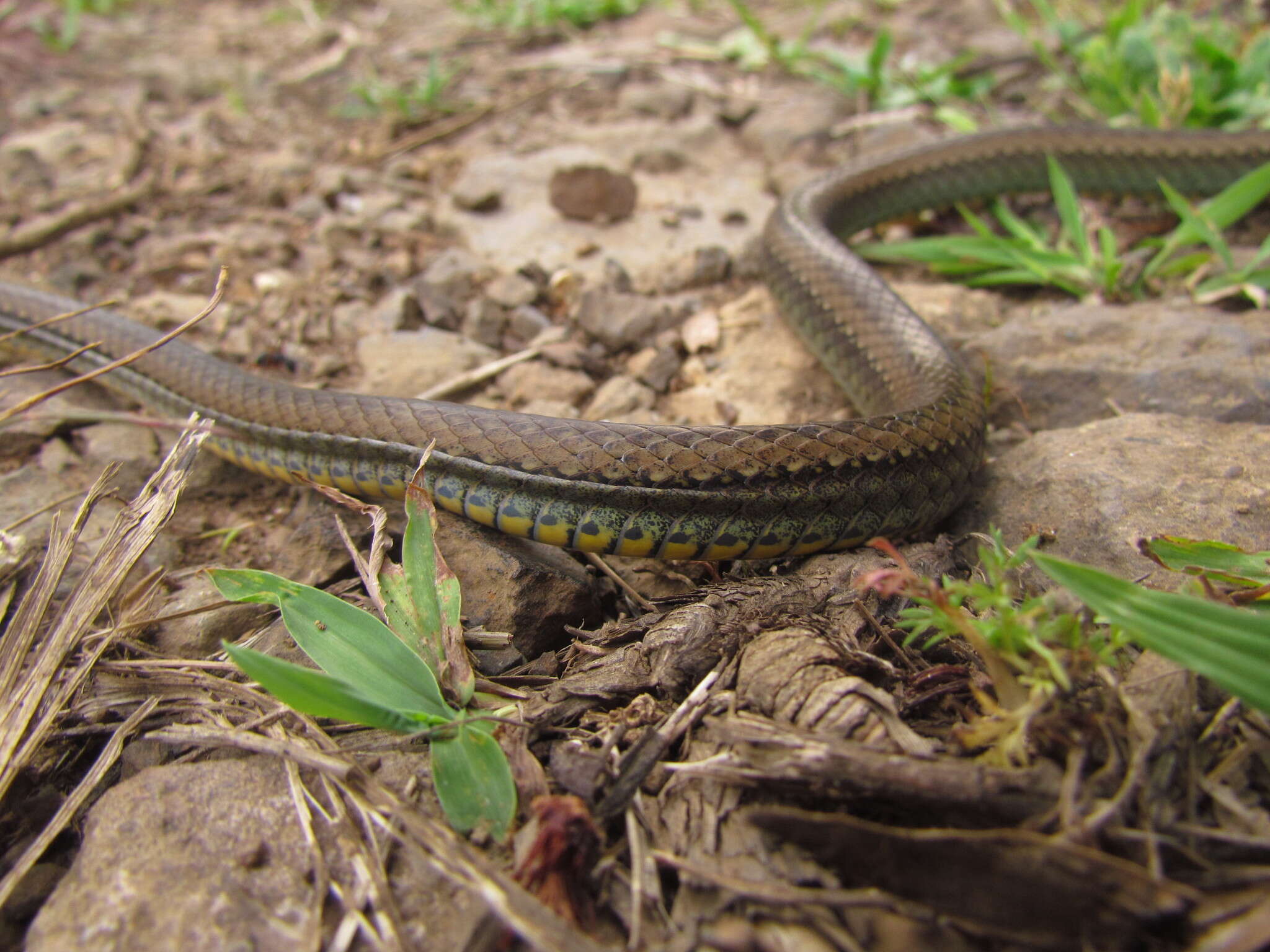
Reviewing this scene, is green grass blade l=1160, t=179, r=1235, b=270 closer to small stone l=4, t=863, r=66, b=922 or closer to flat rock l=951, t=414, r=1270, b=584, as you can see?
flat rock l=951, t=414, r=1270, b=584

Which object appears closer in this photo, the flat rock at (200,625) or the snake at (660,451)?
the flat rock at (200,625)

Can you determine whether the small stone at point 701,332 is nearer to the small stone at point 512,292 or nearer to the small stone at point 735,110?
the small stone at point 512,292

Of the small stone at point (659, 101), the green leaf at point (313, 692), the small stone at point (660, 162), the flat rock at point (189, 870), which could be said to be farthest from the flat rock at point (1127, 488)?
the small stone at point (659, 101)

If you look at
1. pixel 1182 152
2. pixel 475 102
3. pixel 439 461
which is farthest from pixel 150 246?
pixel 1182 152

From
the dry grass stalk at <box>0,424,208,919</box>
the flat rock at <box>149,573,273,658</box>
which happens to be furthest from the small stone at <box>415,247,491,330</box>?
the flat rock at <box>149,573,273,658</box>

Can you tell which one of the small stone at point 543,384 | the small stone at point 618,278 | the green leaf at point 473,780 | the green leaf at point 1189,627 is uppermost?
the green leaf at point 1189,627

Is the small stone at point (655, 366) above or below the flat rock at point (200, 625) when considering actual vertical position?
below

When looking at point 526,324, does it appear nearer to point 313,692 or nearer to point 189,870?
point 313,692

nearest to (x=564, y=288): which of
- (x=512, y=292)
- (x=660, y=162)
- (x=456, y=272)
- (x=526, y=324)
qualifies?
(x=512, y=292)

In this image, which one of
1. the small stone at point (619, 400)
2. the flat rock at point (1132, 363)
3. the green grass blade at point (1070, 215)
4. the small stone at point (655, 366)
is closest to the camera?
the flat rock at point (1132, 363)
